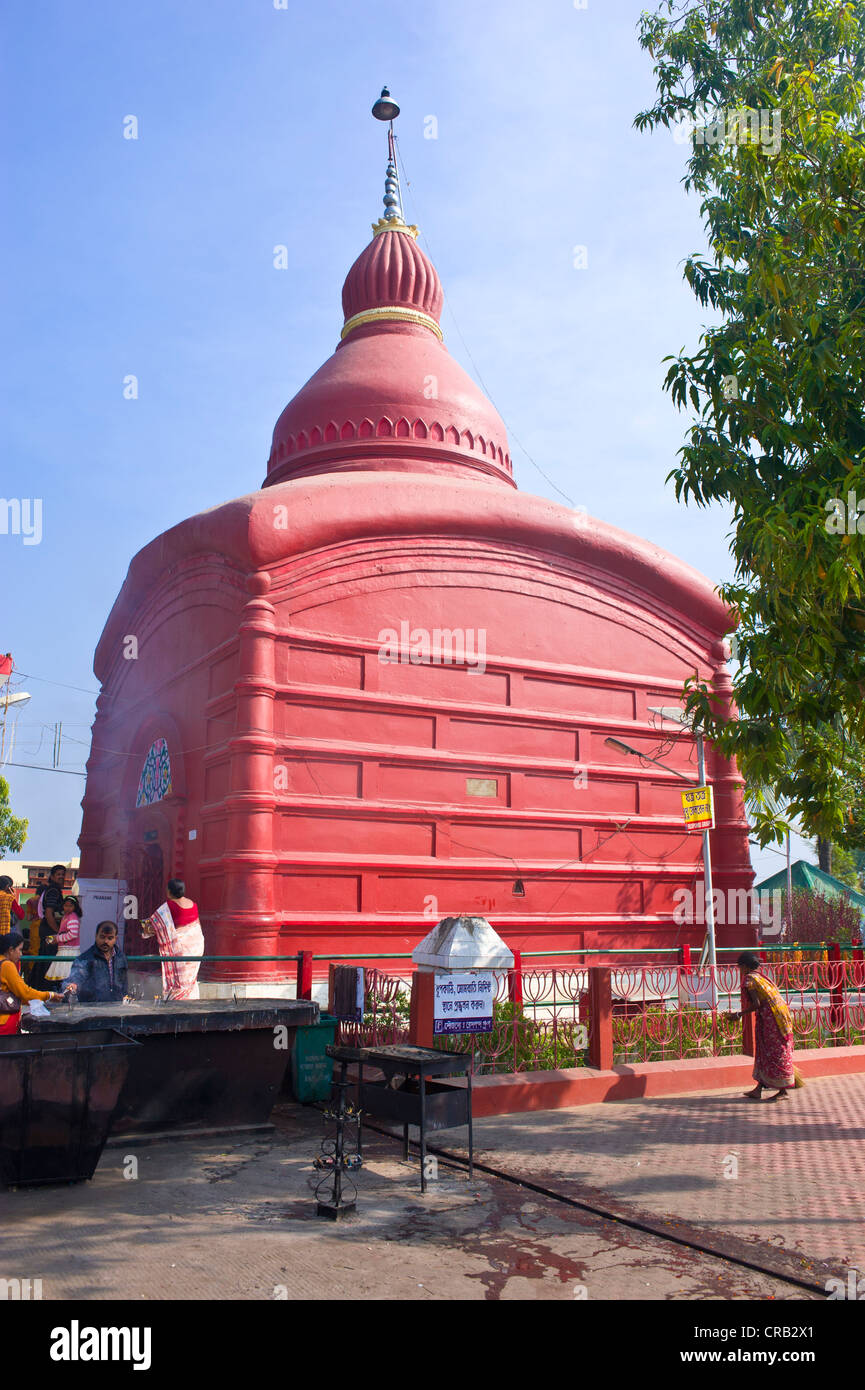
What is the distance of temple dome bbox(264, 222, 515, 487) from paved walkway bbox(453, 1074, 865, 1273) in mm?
12214

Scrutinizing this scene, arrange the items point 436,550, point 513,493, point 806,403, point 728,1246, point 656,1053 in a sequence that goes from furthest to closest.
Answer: point 513,493
point 436,550
point 656,1053
point 806,403
point 728,1246

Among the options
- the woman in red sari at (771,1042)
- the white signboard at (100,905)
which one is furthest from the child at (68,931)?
the woman in red sari at (771,1042)

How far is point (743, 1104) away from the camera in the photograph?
30.5 ft

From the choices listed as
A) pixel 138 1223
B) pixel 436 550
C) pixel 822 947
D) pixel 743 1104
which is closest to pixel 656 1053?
pixel 743 1104

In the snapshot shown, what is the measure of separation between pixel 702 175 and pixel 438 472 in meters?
7.46

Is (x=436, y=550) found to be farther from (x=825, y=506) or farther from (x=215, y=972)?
(x=825, y=506)

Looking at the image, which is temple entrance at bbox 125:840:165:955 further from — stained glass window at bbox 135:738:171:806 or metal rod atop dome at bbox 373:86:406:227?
metal rod atop dome at bbox 373:86:406:227

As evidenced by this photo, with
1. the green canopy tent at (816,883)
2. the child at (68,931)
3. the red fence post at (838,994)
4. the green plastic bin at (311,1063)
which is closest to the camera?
the green plastic bin at (311,1063)

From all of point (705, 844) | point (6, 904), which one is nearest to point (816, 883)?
point (705, 844)

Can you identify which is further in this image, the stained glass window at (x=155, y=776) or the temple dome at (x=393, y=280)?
the temple dome at (x=393, y=280)

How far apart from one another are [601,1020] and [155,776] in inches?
378

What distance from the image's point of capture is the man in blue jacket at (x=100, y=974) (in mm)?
8281

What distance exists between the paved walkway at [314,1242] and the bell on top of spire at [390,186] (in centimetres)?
2003

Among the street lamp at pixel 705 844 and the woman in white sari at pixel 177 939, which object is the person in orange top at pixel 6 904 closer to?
the woman in white sari at pixel 177 939
